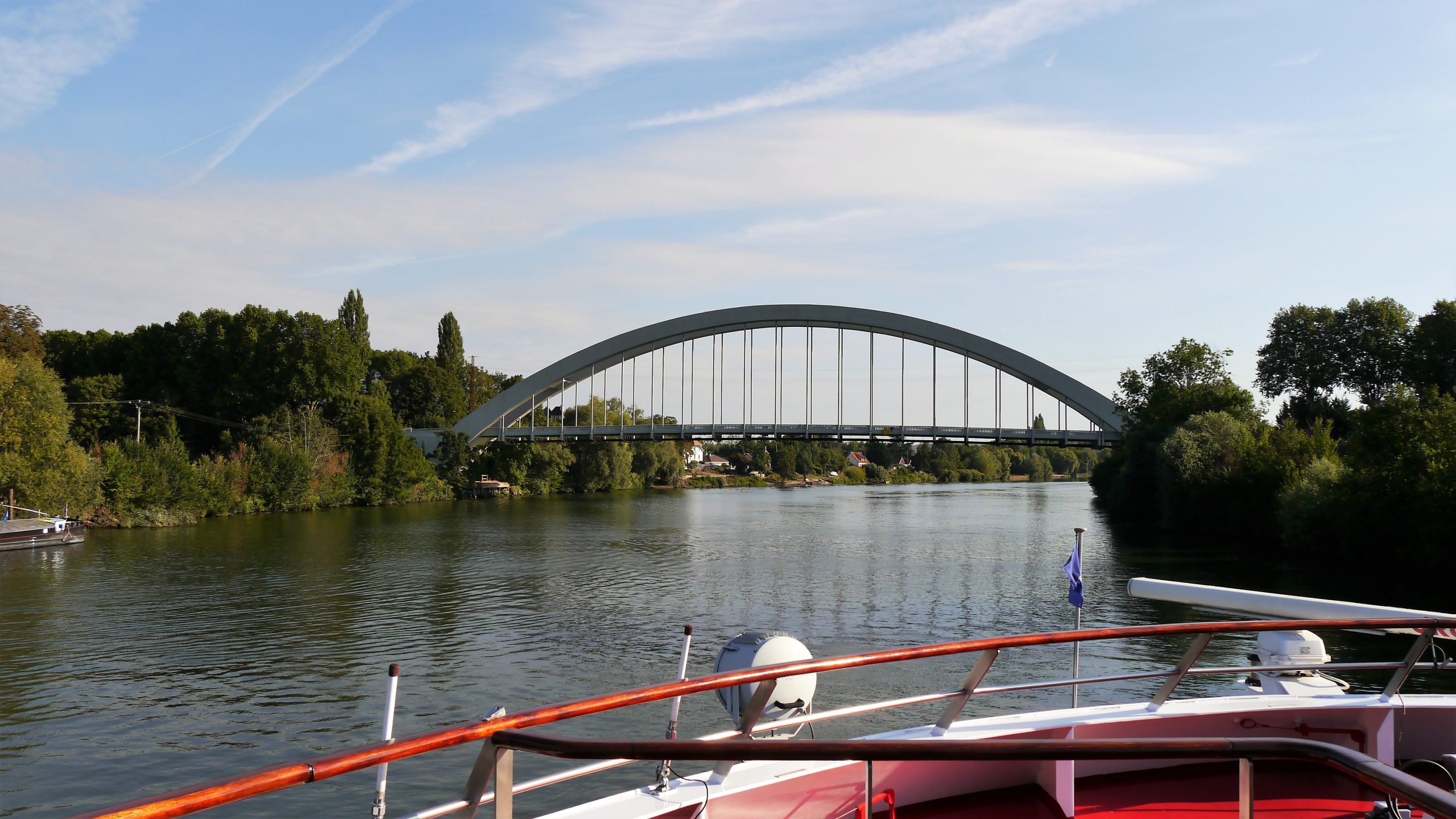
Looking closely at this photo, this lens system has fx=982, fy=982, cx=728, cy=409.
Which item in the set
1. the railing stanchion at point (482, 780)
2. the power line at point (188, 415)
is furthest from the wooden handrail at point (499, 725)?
the power line at point (188, 415)

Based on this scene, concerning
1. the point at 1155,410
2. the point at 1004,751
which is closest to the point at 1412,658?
the point at 1004,751

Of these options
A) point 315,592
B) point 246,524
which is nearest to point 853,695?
point 315,592

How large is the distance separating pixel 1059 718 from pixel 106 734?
963 centimetres

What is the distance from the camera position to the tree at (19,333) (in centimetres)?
3866

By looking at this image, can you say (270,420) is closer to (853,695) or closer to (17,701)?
(17,701)

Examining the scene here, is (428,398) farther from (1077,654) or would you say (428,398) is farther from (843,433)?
(1077,654)

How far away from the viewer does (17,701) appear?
10.8m

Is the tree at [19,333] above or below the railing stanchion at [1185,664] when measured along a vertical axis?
above

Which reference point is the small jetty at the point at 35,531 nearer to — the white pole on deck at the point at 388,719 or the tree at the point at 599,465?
the white pole on deck at the point at 388,719

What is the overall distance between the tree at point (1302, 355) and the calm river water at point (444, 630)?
21666 millimetres

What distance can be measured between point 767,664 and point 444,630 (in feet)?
39.4

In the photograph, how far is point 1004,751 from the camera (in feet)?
4.42

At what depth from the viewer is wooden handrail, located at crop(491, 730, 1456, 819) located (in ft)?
4.28

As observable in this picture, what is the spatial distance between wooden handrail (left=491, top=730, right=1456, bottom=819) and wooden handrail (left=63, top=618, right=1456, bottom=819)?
30 centimetres
